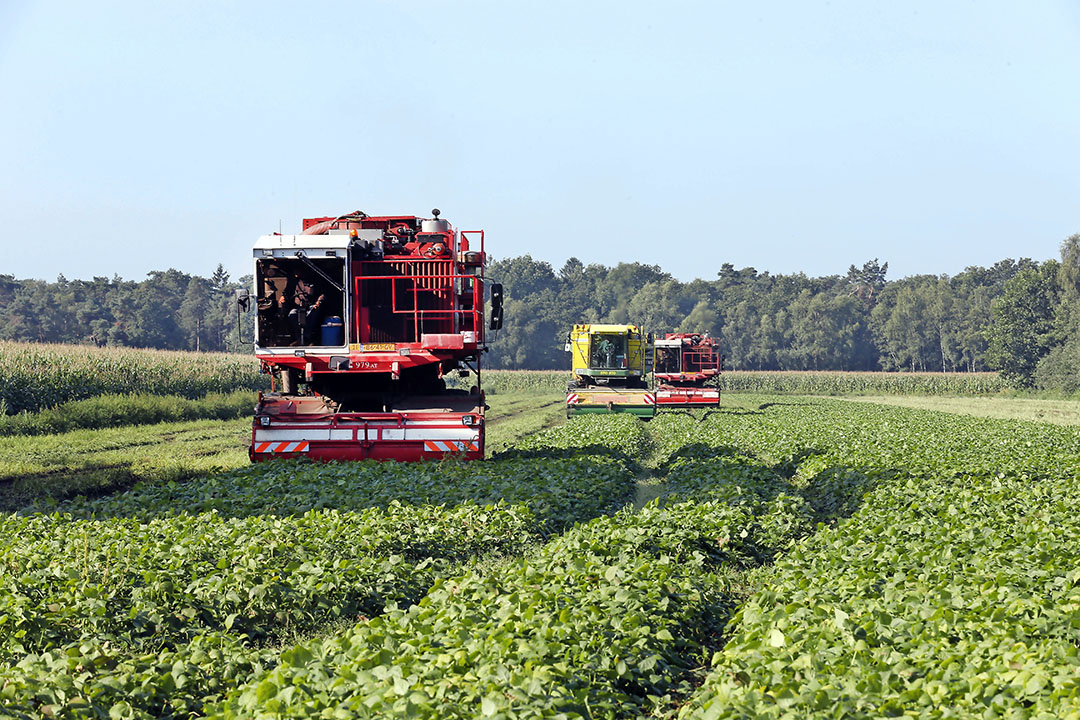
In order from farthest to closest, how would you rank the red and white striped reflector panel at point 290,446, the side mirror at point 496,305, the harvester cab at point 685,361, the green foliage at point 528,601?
the harvester cab at point 685,361
the side mirror at point 496,305
the red and white striped reflector panel at point 290,446
the green foliage at point 528,601

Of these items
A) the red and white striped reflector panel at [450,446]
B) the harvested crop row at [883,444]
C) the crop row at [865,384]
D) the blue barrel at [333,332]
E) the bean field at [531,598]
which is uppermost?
the blue barrel at [333,332]

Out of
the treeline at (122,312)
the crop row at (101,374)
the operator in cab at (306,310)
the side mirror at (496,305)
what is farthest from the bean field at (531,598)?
the treeline at (122,312)

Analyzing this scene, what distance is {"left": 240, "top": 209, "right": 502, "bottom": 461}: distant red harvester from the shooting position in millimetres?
15508

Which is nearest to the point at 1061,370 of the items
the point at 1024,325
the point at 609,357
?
the point at 1024,325

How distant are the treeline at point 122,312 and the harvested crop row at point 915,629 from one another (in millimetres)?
82532

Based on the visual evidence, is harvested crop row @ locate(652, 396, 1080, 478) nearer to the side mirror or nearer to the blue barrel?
the side mirror

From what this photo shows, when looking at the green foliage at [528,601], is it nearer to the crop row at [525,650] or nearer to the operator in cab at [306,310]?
the crop row at [525,650]

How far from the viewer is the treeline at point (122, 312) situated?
98.2m

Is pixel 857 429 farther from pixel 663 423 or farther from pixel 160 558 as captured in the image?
pixel 160 558

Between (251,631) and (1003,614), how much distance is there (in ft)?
17.7

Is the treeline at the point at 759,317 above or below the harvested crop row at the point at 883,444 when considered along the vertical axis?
above

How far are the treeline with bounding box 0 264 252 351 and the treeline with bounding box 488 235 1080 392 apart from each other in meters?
35.6

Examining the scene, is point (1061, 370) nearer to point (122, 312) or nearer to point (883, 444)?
point (883, 444)

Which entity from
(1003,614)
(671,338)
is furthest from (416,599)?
(671,338)
